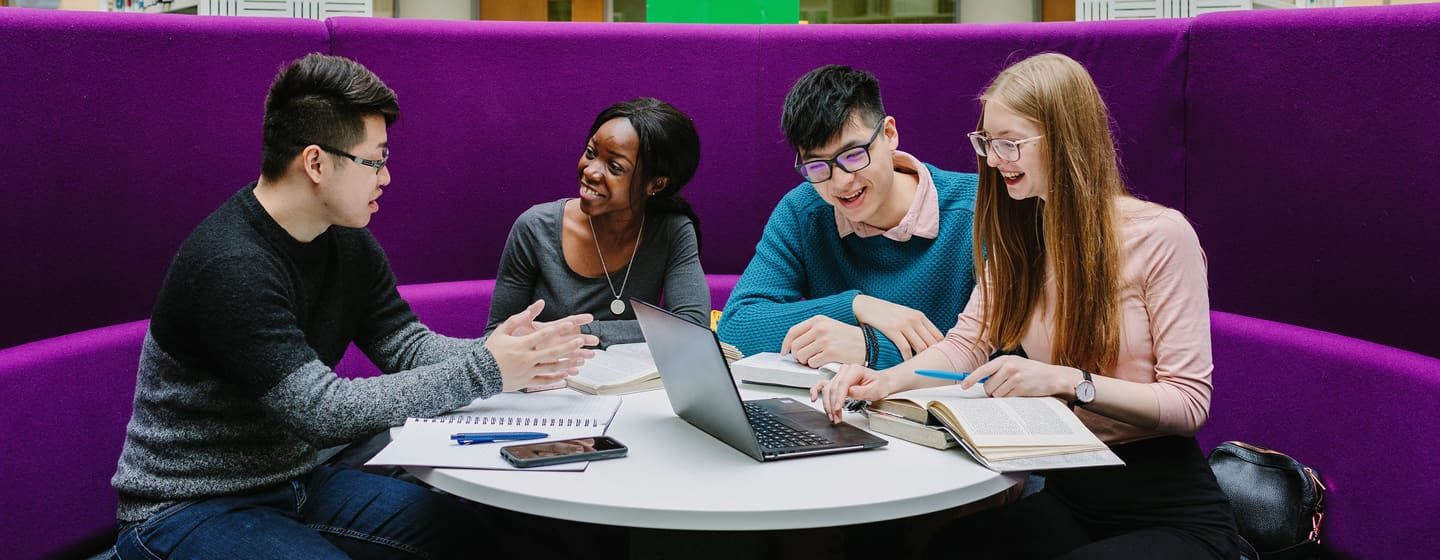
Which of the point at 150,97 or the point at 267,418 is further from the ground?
the point at 150,97

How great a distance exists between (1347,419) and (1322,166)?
2.10ft

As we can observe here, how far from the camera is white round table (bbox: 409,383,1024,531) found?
51.8 inches

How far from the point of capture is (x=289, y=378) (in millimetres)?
1607

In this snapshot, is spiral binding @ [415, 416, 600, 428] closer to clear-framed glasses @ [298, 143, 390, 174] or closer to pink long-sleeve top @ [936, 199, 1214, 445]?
clear-framed glasses @ [298, 143, 390, 174]

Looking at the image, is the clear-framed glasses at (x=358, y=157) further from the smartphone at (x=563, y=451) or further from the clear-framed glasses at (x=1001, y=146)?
the clear-framed glasses at (x=1001, y=146)

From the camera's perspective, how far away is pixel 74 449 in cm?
230

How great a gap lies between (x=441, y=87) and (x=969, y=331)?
1.89m

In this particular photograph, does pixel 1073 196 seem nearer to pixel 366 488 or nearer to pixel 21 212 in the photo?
pixel 366 488

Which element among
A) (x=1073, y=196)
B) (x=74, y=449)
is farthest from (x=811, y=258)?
(x=74, y=449)

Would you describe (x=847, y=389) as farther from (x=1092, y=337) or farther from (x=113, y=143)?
(x=113, y=143)

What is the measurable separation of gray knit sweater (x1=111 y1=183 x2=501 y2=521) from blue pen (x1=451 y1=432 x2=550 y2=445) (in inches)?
5.2

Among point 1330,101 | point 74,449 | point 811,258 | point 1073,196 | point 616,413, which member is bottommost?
point 74,449

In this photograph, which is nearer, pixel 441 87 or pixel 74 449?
pixel 74 449

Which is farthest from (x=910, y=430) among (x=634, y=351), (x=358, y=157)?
(x=358, y=157)
